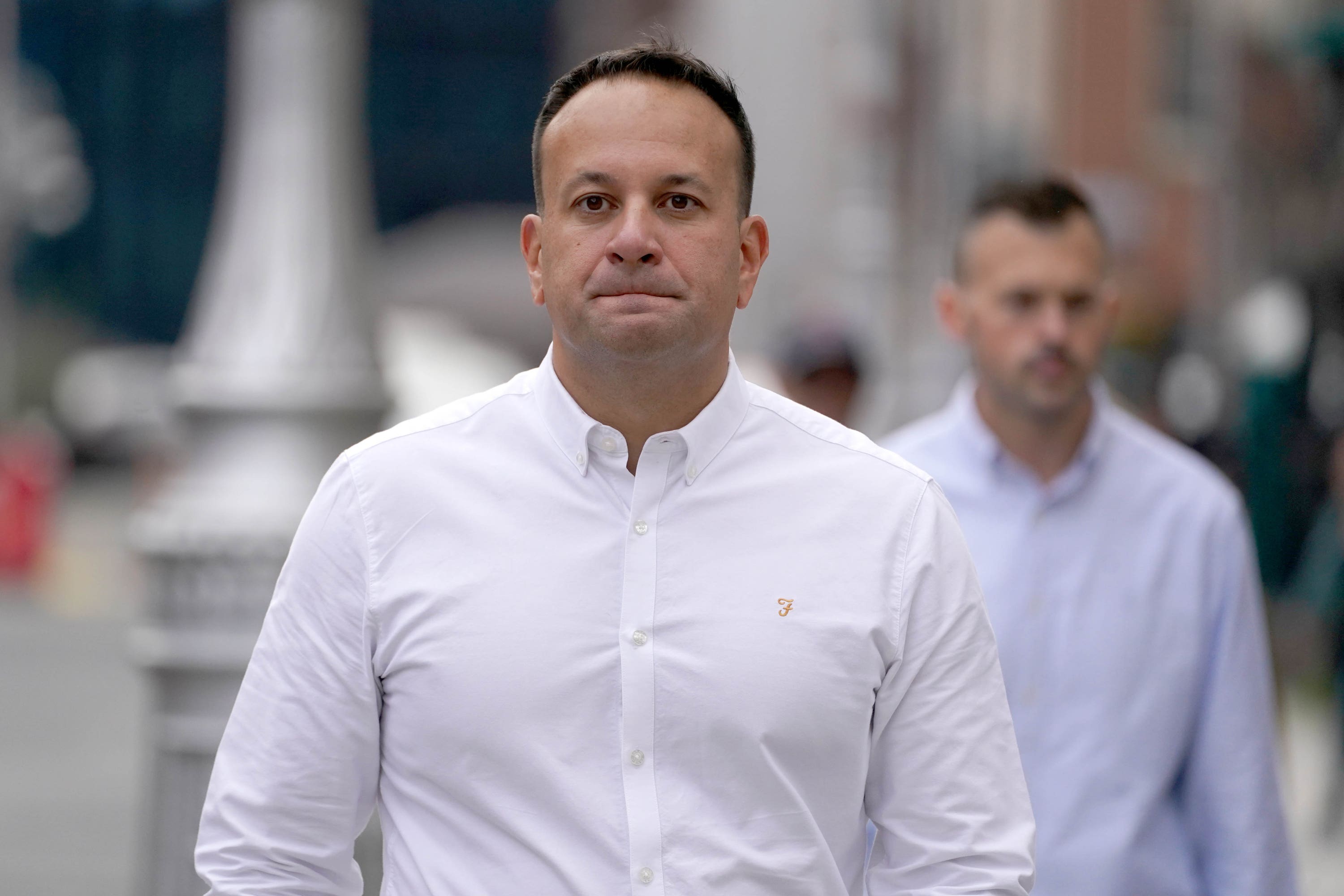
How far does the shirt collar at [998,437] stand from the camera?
386cm

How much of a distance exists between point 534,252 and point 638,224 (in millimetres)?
260

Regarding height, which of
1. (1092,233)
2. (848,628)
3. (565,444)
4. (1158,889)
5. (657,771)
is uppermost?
(1092,233)

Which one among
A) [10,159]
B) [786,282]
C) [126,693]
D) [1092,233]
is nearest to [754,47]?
[786,282]

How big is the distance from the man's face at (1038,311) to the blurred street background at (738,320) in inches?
46.9

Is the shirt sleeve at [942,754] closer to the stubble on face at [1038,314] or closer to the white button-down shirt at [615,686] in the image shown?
the white button-down shirt at [615,686]

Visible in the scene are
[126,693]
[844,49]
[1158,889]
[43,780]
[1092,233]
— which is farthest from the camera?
[844,49]

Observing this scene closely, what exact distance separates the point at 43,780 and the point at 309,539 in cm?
889

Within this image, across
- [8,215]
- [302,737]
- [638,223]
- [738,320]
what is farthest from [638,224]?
[8,215]

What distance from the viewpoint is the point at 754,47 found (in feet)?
67.7

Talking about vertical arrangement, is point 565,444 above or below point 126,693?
above

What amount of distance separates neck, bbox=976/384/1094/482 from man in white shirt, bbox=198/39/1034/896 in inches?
55.4

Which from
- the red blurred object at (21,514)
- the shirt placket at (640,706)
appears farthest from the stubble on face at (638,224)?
the red blurred object at (21,514)

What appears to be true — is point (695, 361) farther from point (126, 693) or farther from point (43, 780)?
point (126, 693)

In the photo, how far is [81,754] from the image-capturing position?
37.5 ft
